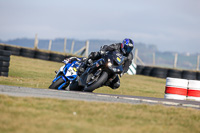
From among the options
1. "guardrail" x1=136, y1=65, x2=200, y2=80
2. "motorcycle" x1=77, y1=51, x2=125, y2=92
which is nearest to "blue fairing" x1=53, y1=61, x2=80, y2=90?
"motorcycle" x1=77, y1=51, x2=125, y2=92

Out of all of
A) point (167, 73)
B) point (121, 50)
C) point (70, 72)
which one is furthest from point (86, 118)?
point (167, 73)

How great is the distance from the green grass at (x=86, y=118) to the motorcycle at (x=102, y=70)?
2.58 meters

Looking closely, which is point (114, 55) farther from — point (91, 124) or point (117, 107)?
point (91, 124)

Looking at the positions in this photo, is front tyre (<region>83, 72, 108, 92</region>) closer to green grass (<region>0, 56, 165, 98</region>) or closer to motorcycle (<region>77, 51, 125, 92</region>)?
motorcycle (<region>77, 51, 125, 92</region>)

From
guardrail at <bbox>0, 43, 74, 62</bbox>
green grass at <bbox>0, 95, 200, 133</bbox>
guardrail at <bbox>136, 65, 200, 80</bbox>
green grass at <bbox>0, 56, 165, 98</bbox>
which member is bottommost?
green grass at <bbox>0, 56, 165, 98</bbox>

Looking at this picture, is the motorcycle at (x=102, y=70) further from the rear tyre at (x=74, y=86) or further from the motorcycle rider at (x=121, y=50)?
the rear tyre at (x=74, y=86)

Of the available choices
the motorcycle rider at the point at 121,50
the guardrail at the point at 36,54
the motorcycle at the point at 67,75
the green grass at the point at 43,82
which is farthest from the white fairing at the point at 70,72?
the guardrail at the point at 36,54

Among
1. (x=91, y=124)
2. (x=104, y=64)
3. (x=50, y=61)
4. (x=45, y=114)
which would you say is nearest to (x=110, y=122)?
(x=91, y=124)

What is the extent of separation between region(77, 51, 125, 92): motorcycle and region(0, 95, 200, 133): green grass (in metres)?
2.58

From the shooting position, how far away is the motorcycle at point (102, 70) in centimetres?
1028

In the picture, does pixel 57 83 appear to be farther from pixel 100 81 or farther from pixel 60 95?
pixel 60 95

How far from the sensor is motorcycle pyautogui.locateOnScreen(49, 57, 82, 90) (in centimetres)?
1157

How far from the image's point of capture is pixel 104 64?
10.4m

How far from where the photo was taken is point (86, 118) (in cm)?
588
